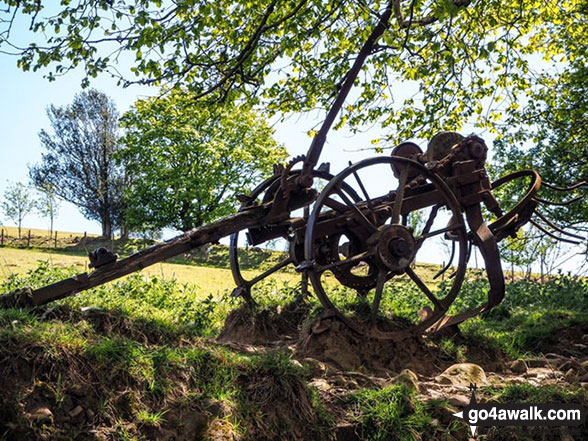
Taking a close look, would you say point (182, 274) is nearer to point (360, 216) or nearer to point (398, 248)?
point (360, 216)

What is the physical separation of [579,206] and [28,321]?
14.4m

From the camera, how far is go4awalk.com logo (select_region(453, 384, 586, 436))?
15.0ft

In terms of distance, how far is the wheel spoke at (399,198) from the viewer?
6.18 metres

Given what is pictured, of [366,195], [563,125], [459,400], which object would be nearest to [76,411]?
[459,400]

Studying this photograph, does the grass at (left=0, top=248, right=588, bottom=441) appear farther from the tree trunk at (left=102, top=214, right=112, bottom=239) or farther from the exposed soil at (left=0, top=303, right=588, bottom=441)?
the tree trunk at (left=102, top=214, right=112, bottom=239)

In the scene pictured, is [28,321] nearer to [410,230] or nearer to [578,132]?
[410,230]

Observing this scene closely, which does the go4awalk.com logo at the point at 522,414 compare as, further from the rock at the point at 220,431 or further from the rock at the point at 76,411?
the rock at the point at 76,411

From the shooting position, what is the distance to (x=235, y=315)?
6852 mm

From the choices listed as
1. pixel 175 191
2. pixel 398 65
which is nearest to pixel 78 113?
pixel 175 191

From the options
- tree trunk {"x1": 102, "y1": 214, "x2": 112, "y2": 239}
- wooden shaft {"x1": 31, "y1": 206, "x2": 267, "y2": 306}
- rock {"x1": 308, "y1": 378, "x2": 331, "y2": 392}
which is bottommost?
rock {"x1": 308, "y1": 378, "x2": 331, "y2": 392}

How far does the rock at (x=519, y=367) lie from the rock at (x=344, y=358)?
6.81 feet

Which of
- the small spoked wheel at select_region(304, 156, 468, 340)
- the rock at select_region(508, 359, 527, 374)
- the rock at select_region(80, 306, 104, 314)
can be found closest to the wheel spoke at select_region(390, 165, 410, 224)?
the small spoked wheel at select_region(304, 156, 468, 340)

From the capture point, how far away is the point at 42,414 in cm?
359

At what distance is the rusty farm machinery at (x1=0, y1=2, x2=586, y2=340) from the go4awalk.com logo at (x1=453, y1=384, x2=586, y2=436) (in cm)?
156
